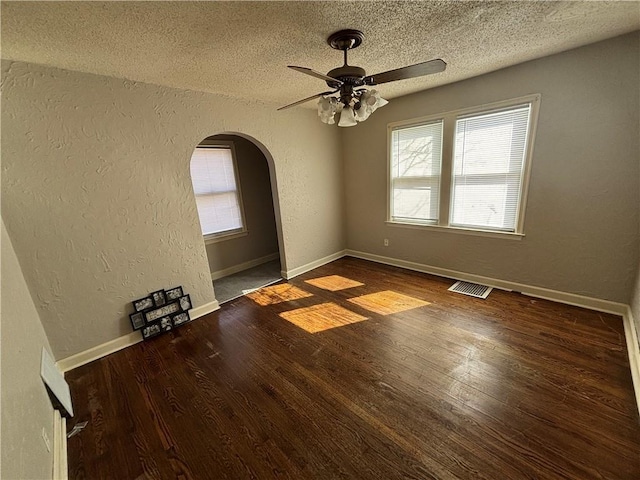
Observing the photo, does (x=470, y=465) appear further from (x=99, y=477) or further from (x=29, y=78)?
(x=29, y=78)

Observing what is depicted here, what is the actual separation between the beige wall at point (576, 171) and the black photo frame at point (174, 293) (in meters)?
3.43

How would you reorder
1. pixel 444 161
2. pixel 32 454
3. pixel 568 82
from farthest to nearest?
pixel 444 161 → pixel 568 82 → pixel 32 454

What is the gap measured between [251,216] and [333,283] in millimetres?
1964

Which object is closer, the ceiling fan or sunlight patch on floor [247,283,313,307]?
the ceiling fan

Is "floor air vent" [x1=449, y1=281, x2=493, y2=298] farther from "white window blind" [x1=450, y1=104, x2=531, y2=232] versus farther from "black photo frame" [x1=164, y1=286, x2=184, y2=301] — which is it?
"black photo frame" [x1=164, y1=286, x2=184, y2=301]

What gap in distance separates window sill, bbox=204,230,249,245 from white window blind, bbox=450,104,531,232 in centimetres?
325

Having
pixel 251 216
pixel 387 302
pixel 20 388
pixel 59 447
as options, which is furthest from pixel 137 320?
pixel 387 302

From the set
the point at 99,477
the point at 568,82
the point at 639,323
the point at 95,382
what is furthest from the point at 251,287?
the point at 568,82

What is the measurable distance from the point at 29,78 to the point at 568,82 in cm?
438

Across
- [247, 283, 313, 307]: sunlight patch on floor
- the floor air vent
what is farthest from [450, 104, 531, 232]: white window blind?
[247, 283, 313, 307]: sunlight patch on floor

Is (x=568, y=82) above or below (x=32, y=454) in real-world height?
above

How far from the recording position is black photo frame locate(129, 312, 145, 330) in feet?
8.19

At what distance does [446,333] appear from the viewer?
239cm

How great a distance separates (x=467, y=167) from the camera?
3096 mm
